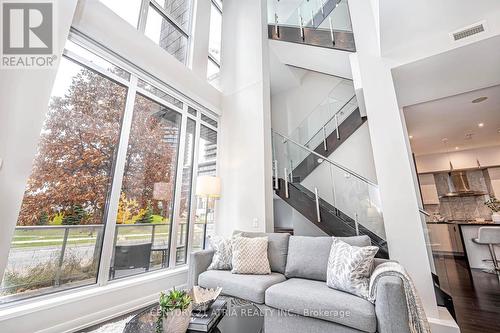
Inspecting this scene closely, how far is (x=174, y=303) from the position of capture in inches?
51.4

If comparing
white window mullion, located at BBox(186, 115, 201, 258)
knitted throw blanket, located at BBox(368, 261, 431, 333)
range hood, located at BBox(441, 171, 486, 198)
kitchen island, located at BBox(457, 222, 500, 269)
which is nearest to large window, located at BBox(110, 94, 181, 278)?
white window mullion, located at BBox(186, 115, 201, 258)

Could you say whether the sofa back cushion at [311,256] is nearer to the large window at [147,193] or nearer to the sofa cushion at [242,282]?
the sofa cushion at [242,282]

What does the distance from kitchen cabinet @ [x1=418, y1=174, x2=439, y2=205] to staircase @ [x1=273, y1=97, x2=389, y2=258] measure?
4569 mm

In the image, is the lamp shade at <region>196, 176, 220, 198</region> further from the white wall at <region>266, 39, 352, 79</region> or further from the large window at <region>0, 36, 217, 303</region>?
the white wall at <region>266, 39, 352, 79</region>

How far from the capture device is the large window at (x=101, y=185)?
2.16 metres

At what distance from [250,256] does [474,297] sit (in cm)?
349

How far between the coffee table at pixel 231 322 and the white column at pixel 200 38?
3912 mm

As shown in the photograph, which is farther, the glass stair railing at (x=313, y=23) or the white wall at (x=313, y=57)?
the white wall at (x=313, y=57)

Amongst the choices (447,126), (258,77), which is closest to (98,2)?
(258,77)

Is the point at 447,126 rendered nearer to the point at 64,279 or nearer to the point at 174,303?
the point at 174,303

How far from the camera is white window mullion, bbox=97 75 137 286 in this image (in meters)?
2.54

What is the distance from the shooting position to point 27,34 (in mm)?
2186

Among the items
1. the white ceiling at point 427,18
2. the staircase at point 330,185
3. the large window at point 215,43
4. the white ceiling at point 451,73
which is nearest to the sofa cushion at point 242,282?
the staircase at point 330,185

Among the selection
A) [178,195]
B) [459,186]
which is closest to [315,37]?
[178,195]
